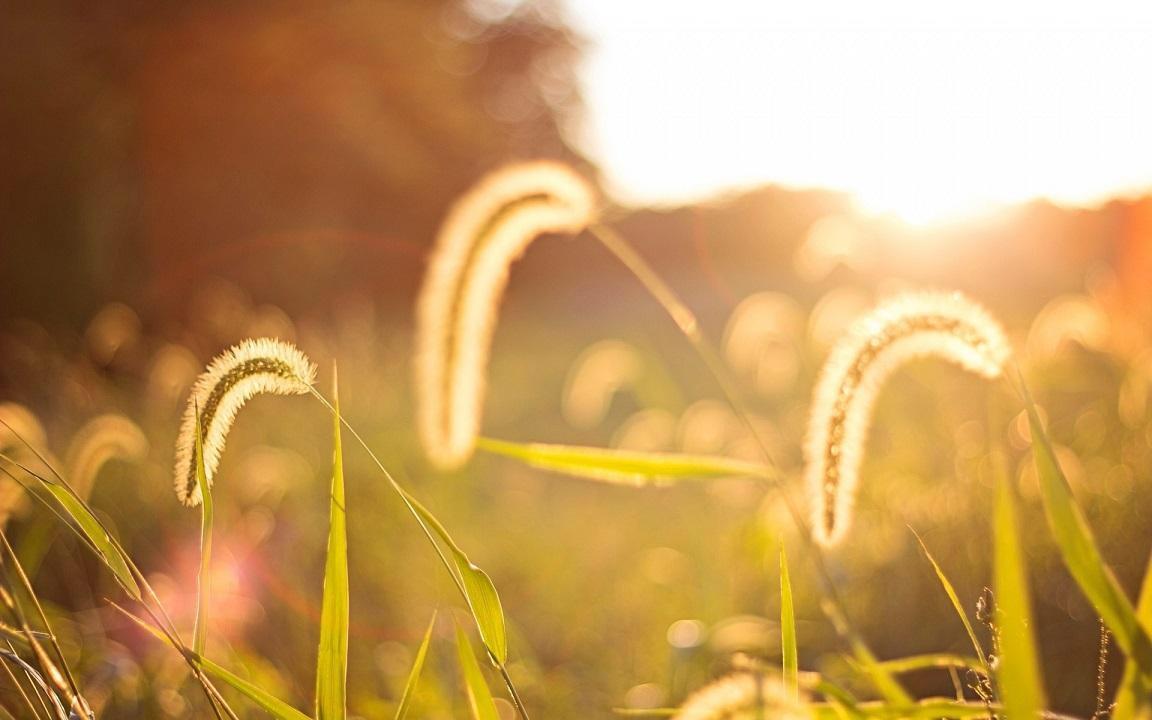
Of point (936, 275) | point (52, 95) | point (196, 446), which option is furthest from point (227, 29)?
point (196, 446)

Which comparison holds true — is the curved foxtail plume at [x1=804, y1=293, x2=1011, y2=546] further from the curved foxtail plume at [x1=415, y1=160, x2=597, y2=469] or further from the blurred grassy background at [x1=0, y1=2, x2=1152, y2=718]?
the blurred grassy background at [x1=0, y1=2, x2=1152, y2=718]

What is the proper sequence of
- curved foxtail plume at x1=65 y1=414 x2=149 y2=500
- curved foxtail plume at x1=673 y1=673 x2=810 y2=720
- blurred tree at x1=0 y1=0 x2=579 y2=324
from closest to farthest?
curved foxtail plume at x1=673 y1=673 x2=810 y2=720 < curved foxtail plume at x1=65 y1=414 x2=149 y2=500 < blurred tree at x1=0 y1=0 x2=579 y2=324

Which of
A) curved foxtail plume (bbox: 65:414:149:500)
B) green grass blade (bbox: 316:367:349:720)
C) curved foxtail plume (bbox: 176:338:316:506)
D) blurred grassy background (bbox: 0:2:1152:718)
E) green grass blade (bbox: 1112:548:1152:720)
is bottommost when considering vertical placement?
green grass blade (bbox: 1112:548:1152:720)

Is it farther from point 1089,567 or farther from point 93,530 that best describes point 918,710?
point 93,530

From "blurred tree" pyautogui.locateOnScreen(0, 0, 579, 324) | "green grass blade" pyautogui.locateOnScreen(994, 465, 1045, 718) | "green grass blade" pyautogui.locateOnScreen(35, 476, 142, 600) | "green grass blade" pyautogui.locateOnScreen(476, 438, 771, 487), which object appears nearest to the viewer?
"green grass blade" pyautogui.locateOnScreen(994, 465, 1045, 718)

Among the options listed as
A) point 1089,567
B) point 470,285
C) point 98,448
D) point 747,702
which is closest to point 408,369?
point 98,448

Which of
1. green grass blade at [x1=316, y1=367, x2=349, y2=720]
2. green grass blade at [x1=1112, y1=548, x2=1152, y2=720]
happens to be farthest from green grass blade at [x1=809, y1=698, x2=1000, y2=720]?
green grass blade at [x1=316, y1=367, x2=349, y2=720]

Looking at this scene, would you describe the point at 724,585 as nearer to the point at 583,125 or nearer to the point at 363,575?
the point at 363,575
